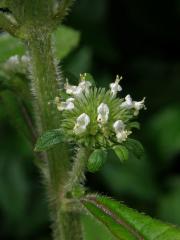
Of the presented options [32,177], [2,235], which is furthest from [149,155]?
[2,235]

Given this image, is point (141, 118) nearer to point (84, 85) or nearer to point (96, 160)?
point (84, 85)

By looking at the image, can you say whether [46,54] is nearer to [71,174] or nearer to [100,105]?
[100,105]

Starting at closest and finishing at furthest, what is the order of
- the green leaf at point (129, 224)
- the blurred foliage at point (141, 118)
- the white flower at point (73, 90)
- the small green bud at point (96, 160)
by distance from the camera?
the green leaf at point (129, 224), the small green bud at point (96, 160), the white flower at point (73, 90), the blurred foliage at point (141, 118)

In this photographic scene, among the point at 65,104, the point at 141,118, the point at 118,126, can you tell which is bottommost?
the point at 118,126

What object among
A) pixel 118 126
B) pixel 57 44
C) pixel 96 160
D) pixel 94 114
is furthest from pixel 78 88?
pixel 57 44

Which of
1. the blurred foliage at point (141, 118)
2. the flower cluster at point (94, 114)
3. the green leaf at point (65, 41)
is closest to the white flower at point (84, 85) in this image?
the flower cluster at point (94, 114)

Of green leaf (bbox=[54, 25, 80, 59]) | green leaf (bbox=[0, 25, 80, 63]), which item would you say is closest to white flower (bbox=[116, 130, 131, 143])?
green leaf (bbox=[0, 25, 80, 63])

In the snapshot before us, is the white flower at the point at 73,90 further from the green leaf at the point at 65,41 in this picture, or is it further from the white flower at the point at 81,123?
the green leaf at the point at 65,41
